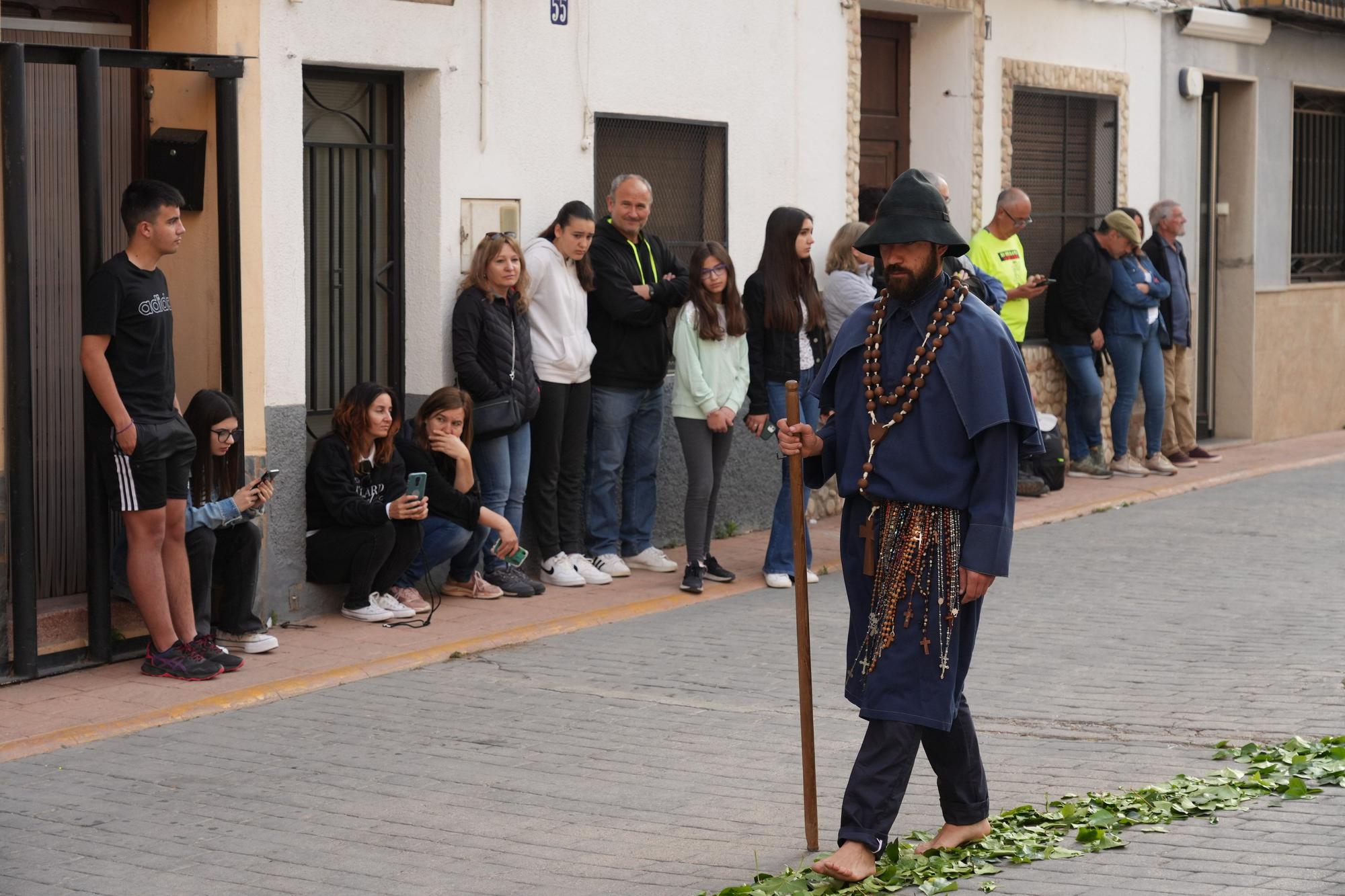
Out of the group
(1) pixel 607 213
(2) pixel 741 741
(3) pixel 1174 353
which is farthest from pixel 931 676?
(3) pixel 1174 353

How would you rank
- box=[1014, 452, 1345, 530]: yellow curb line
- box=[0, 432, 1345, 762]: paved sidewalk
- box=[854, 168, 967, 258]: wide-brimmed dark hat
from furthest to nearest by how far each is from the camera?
box=[1014, 452, 1345, 530]: yellow curb line → box=[0, 432, 1345, 762]: paved sidewalk → box=[854, 168, 967, 258]: wide-brimmed dark hat

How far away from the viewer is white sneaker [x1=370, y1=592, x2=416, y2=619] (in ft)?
30.1

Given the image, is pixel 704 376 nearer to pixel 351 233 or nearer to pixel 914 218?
pixel 351 233

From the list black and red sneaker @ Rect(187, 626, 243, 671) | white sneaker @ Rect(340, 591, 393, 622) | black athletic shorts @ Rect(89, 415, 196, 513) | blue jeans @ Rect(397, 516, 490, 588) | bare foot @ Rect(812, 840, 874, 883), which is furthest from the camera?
blue jeans @ Rect(397, 516, 490, 588)

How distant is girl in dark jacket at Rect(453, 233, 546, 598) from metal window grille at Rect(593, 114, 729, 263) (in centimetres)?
135

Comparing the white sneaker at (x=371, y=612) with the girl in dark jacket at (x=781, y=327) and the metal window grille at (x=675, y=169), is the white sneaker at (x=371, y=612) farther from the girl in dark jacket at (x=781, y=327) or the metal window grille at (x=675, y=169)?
the metal window grille at (x=675, y=169)

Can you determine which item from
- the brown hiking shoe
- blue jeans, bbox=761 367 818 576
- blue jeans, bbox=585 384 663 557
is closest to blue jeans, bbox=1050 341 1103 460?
the brown hiking shoe

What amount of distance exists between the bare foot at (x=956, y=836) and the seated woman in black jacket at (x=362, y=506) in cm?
396

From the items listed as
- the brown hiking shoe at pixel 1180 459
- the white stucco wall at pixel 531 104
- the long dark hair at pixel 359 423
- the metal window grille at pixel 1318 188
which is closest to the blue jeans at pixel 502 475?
the white stucco wall at pixel 531 104

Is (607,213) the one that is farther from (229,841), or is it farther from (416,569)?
(229,841)

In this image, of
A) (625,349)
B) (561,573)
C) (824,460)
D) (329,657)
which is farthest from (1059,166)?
Result: (824,460)

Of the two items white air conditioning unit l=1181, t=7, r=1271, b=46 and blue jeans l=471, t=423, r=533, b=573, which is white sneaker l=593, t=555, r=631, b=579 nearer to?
blue jeans l=471, t=423, r=533, b=573

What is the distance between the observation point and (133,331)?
7.77 metres

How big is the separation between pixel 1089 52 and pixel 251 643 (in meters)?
9.27
